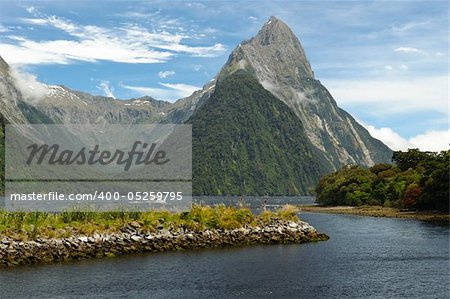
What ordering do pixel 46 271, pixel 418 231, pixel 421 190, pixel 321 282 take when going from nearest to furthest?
pixel 321 282 < pixel 46 271 < pixel 418 231 < pixel 421 190

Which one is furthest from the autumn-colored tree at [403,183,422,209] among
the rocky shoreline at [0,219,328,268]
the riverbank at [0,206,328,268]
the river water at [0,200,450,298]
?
the river water at [0,200,450,298]

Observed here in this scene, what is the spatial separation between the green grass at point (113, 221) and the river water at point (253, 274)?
598cm

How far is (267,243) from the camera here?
77.3 meters

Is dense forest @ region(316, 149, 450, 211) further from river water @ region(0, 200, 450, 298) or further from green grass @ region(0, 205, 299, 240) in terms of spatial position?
green grass @ region(0, 205, 299, 240)

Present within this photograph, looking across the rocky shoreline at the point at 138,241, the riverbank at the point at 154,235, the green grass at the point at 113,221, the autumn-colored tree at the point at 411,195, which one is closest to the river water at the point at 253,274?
the rocky shoreline at the point at 138,241

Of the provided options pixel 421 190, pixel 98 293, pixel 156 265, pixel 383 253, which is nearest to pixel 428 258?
pixel 383 253

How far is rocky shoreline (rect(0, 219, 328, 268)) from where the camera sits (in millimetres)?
58531

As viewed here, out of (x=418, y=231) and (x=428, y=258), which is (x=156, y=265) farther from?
(x=418, y=231)

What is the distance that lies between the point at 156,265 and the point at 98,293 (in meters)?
14.3

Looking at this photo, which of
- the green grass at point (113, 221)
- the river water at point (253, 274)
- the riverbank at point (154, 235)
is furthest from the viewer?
the green grass at point (113, 221)

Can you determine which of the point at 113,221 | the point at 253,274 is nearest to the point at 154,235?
the point at 113,221

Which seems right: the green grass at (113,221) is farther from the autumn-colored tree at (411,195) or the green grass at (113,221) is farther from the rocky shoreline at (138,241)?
the autumn-colored tree at (411,195)

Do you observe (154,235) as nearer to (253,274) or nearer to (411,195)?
(253,274)

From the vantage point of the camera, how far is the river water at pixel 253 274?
43344 millimetres
